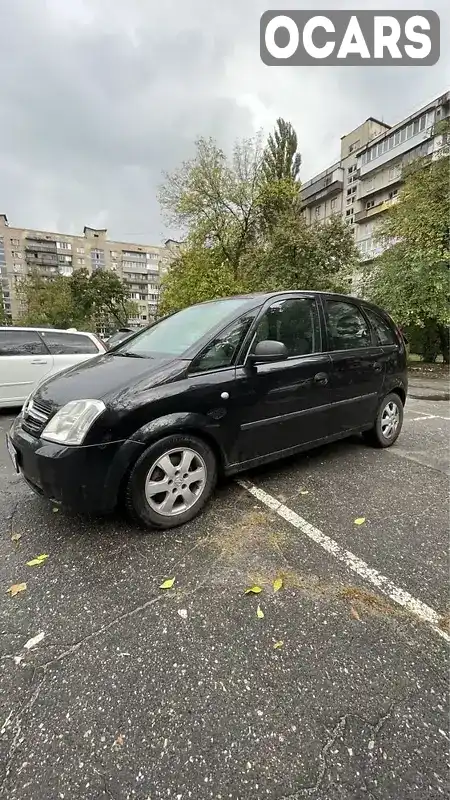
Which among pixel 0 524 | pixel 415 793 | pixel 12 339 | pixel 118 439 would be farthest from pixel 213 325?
pixel 12 339

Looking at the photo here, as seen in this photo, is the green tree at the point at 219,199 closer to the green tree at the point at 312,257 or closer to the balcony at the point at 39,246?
the green tree at the point at 312,257

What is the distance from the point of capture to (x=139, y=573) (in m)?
2.04

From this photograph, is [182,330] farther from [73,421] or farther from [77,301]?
[77,301]

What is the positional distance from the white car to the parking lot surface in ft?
11.0

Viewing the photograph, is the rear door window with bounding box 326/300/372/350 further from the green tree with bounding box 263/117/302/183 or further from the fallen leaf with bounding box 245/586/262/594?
the green tree with bounding box 263/117/302/183

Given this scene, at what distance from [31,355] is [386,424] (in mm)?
5185

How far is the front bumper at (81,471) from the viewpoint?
2086mm

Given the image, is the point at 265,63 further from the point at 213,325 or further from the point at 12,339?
the point at 12,339

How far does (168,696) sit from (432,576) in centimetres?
153

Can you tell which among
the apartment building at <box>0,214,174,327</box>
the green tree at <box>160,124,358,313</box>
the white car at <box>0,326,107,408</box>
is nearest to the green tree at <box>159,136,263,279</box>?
the green tree at <box>160,124,358,313</box>

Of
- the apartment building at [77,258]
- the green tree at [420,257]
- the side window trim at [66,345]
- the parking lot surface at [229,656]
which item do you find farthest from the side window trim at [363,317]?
the apartment building at [77,258]

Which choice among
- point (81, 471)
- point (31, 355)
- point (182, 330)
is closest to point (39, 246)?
point (31, 355)

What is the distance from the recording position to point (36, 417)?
2.38 meters

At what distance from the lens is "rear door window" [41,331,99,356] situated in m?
5.89
